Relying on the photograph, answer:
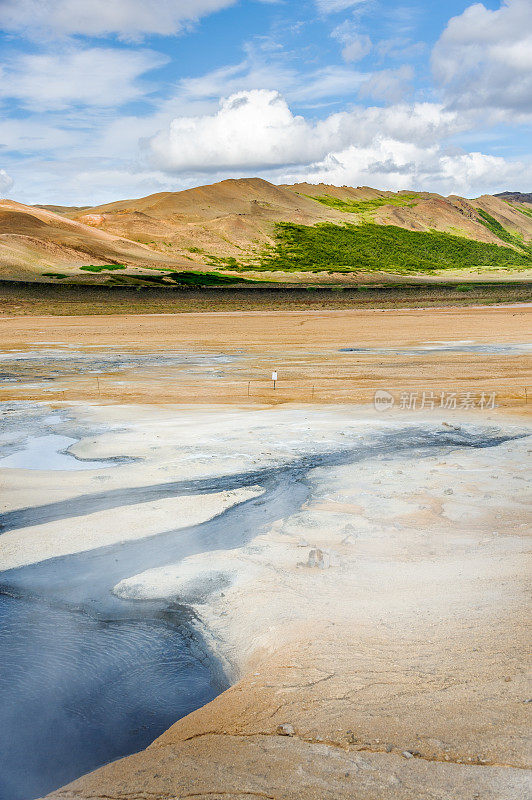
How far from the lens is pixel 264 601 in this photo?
6.45 metres

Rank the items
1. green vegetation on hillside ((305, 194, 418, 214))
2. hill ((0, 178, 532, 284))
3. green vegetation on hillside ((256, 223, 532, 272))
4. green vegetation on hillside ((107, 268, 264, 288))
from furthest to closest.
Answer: green vegetation on hillside ((305, 194, 418, 214)) < green vegetation on hillside ((256, 223, 532, 272)) < hill ((0, 178, 532, 284)) < green vegetation on hillside ((107, 268, 264, 288))

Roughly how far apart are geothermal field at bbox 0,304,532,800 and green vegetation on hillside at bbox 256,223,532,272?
8681 centimetres

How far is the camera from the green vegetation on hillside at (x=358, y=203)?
175 m

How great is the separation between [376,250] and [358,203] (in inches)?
2324

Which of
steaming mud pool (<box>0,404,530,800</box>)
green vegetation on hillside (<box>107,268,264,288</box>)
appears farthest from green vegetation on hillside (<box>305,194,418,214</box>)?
steaming mud pool (<box>0,404,530,800</box>)

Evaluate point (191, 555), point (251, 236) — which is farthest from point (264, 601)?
point (251, 236)

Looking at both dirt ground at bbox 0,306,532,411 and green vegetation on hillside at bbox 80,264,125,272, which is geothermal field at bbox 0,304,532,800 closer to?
dirt ground at bbox 0,306,532,411

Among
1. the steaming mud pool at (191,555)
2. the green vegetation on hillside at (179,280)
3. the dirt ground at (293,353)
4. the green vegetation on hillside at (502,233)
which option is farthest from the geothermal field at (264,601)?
the green vegetation on hillside at (502,233)

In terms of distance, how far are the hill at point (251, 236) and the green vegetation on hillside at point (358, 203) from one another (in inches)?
12.3

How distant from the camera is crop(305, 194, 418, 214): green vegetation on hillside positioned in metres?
175

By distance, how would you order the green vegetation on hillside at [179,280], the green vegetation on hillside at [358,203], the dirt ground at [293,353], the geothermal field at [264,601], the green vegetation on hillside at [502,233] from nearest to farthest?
the geothermal field at [264,601], the dirt ground at [293,353], the green vegetation on hillside at [179,280], the green vegetation on hillside at [358,203], the green vegetation on hillside at [502,233]

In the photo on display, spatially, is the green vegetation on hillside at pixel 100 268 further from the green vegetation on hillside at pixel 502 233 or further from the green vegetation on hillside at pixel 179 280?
the green vegetation on hillside at pixel 502 233

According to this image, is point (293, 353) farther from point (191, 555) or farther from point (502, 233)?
point (502, 233)

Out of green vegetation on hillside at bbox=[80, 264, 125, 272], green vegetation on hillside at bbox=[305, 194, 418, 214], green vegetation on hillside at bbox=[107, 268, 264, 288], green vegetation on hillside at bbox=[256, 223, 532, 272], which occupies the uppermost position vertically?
green vegetation on hillside at bbox=[305, 194, 418, 214]
